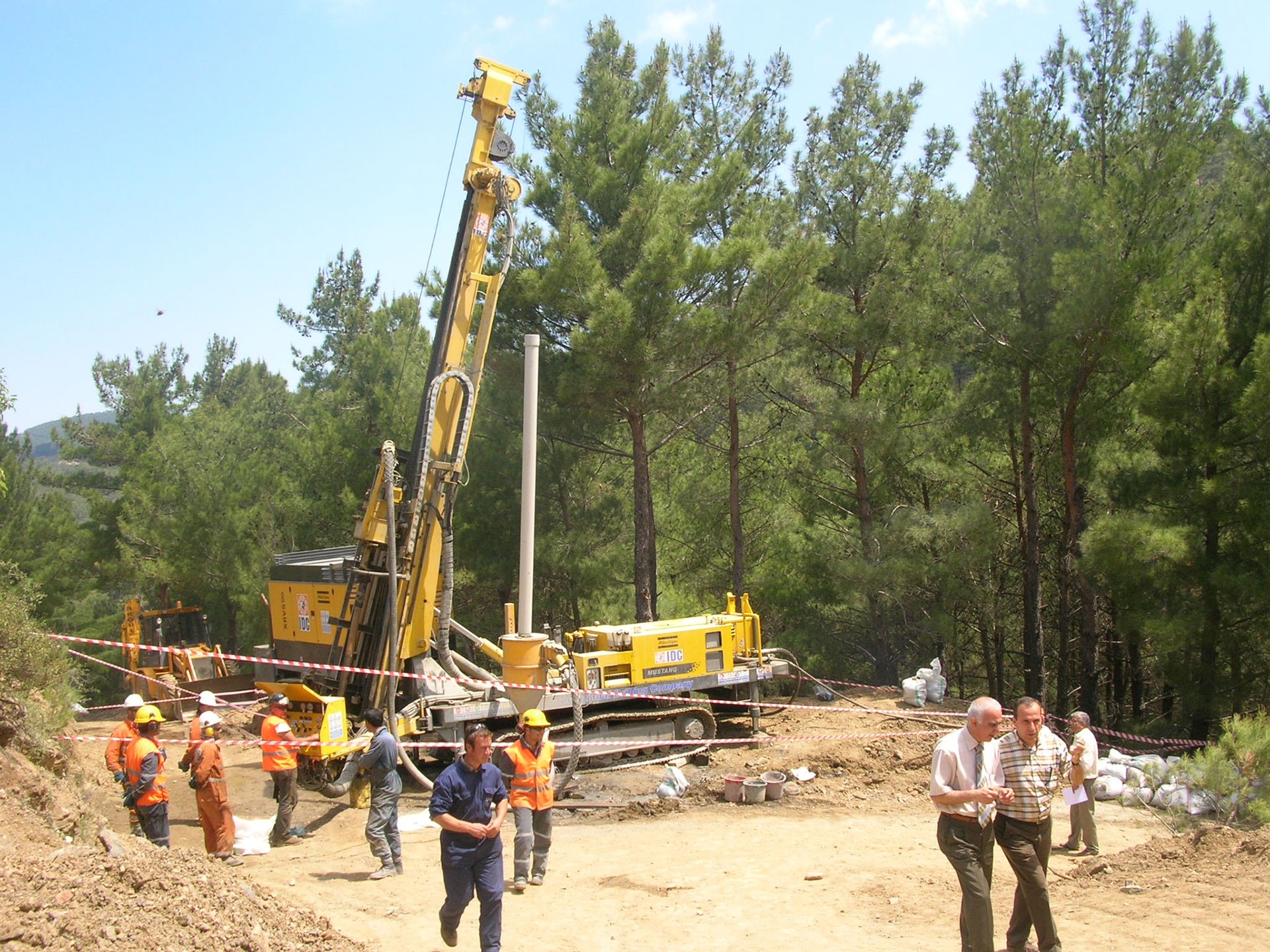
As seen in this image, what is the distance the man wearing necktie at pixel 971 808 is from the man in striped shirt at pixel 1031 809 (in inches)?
7.0

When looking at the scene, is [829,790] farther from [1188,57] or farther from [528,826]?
[1188,57]

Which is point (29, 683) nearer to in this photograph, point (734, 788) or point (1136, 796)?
point (734, 788)

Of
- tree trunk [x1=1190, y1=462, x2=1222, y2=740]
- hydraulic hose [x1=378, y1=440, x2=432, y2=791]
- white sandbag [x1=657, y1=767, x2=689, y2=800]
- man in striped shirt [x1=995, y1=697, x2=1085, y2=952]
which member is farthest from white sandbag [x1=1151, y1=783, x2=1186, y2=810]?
hydraulic hose [x1=378, y1=440, x2=432, y2=791]

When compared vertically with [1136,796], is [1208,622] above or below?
above

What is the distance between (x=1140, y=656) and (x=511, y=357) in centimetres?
1420

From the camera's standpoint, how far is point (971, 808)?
17.4 ft

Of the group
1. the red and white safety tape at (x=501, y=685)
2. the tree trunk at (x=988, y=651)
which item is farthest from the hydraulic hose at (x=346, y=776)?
the tree trunk at (x=988, y=651)

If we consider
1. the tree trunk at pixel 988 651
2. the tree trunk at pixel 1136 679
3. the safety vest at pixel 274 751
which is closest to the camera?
the safety vest at pixel 274 751

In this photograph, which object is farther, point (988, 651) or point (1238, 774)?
point (988, 651)

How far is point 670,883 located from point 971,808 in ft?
11.2

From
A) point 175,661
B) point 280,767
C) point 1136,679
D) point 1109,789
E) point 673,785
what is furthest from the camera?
point 1136,679

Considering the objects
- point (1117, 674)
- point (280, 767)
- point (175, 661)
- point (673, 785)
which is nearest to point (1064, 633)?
point (1117, 674)

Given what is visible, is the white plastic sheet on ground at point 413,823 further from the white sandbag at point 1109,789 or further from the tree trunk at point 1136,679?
the tree trunk at point 1136,679

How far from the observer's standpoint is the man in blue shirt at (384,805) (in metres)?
8.16
